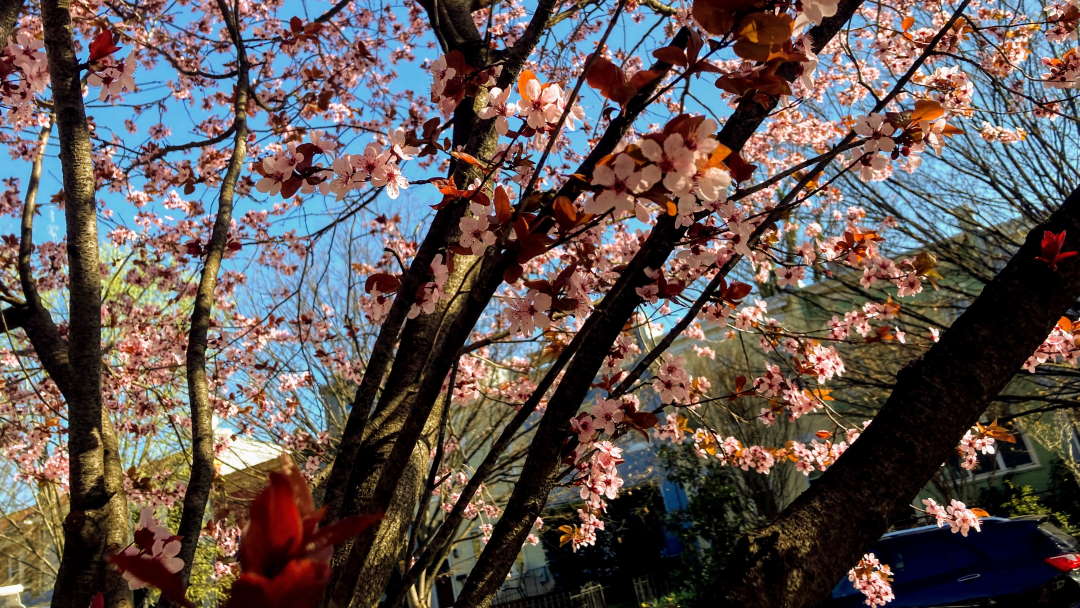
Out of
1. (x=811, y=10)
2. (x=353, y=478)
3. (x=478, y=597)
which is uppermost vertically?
(x=811, y=10)

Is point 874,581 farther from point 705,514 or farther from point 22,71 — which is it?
point 705,514

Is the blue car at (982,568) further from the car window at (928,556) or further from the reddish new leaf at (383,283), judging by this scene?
the reddish new leaf at (383,283)

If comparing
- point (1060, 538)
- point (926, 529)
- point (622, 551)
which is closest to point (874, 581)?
point (926, 529)

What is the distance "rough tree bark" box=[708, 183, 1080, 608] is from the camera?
1193 mm

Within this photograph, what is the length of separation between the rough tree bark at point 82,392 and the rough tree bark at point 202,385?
166 mm

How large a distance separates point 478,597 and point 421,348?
0.69 meters

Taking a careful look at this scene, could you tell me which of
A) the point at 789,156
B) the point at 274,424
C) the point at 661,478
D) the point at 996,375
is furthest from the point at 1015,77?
the point at 661,478

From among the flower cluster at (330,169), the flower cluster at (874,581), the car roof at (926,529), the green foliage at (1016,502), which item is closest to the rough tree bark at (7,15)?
the flower cluster at (330,169)

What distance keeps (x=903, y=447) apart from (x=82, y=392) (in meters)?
1.97

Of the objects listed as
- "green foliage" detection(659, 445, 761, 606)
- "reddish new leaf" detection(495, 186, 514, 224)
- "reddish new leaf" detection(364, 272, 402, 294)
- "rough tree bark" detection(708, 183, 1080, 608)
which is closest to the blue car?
"green foliage" detection(659, 445, 761, 606)

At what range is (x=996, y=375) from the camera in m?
1.26

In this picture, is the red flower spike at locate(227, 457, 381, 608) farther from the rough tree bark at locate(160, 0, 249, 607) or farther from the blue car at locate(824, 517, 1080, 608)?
the blue car at locate(824, 517, 1080, 608)

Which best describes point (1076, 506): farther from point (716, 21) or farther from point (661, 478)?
point (716, 21)

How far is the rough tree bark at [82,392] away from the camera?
169 cm
